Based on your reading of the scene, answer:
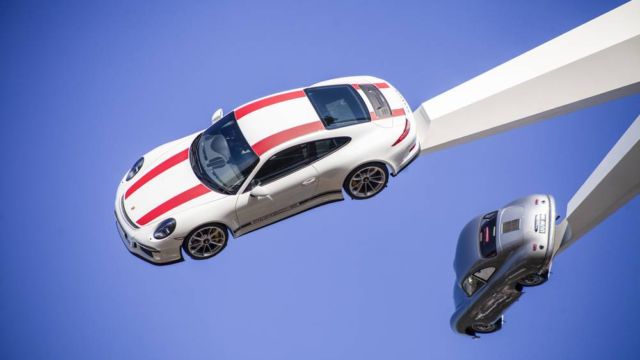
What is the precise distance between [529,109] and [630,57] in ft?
5.02

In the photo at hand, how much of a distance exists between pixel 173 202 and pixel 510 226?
4.46 meters

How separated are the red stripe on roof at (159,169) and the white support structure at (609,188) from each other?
18.0ft

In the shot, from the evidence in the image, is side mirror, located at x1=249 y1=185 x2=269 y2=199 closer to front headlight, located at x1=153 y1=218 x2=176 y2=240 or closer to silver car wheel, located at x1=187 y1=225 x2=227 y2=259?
silver car wheel, located at x1=187 y1=225 x2=227 y2=259

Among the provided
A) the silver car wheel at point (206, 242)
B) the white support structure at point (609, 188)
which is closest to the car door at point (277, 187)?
the silver car wheel at point (206, 242)

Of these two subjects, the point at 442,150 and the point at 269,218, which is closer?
the point at 269,218

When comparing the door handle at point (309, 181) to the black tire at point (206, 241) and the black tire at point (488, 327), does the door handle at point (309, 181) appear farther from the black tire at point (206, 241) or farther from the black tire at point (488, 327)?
the black tire at point (488, 327)

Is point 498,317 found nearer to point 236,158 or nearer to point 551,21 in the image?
point 236,158

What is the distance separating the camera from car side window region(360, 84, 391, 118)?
8.66m

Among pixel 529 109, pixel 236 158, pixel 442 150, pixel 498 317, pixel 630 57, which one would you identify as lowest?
pixel 498 317

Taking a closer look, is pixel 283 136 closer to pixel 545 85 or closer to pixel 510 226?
pixel 510 226

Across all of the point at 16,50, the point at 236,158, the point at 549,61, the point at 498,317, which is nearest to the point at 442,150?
the point at 549,61

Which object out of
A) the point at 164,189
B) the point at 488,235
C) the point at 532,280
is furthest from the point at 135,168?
the point at 532,280

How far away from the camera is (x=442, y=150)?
30.6 ft

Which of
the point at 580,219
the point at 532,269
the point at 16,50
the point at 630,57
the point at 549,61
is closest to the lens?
the point at 532,269
